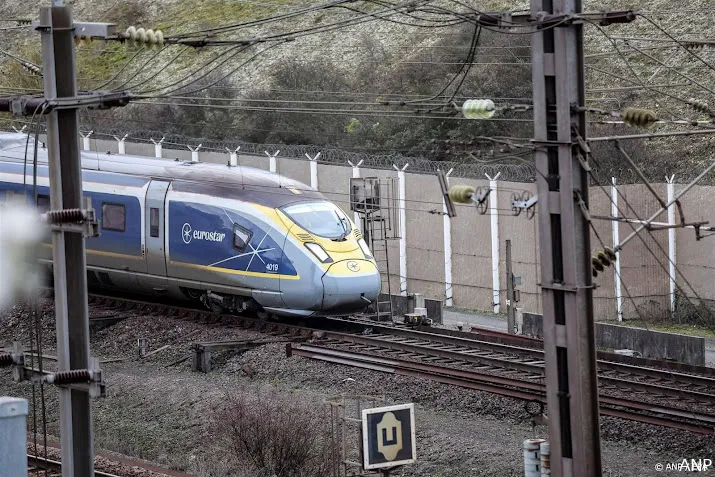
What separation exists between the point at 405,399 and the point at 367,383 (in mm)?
965

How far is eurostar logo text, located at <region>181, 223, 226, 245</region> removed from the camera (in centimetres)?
2269

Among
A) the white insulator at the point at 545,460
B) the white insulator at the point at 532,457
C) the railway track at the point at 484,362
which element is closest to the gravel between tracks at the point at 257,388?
the railway track at the point at 484,362

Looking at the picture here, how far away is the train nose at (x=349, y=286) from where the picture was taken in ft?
71.4

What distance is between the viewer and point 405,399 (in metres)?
18.2

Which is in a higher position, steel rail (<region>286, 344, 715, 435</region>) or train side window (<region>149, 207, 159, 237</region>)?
train side window (<region>149, 207, 159, 237</region>)

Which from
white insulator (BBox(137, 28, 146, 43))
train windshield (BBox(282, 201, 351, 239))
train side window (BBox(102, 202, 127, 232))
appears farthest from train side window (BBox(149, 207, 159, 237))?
white insulator (BBox(137, 28, 146, 43))

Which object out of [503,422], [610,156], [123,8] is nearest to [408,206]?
[610,156]

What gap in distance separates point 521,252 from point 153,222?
10.3m

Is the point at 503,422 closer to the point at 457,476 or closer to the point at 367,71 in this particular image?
the point at 457,476

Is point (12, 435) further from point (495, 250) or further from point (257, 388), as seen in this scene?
point (495, 250)

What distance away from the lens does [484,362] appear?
786 inches

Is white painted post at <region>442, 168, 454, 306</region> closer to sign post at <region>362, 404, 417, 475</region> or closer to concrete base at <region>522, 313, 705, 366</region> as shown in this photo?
concrete base at <region>522, 313, 705, 366</region>

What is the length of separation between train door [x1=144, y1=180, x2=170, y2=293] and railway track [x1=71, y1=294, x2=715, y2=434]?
3.60ft

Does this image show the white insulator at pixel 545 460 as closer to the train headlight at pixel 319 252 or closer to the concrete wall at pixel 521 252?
the train headlight at pixel 319 252
